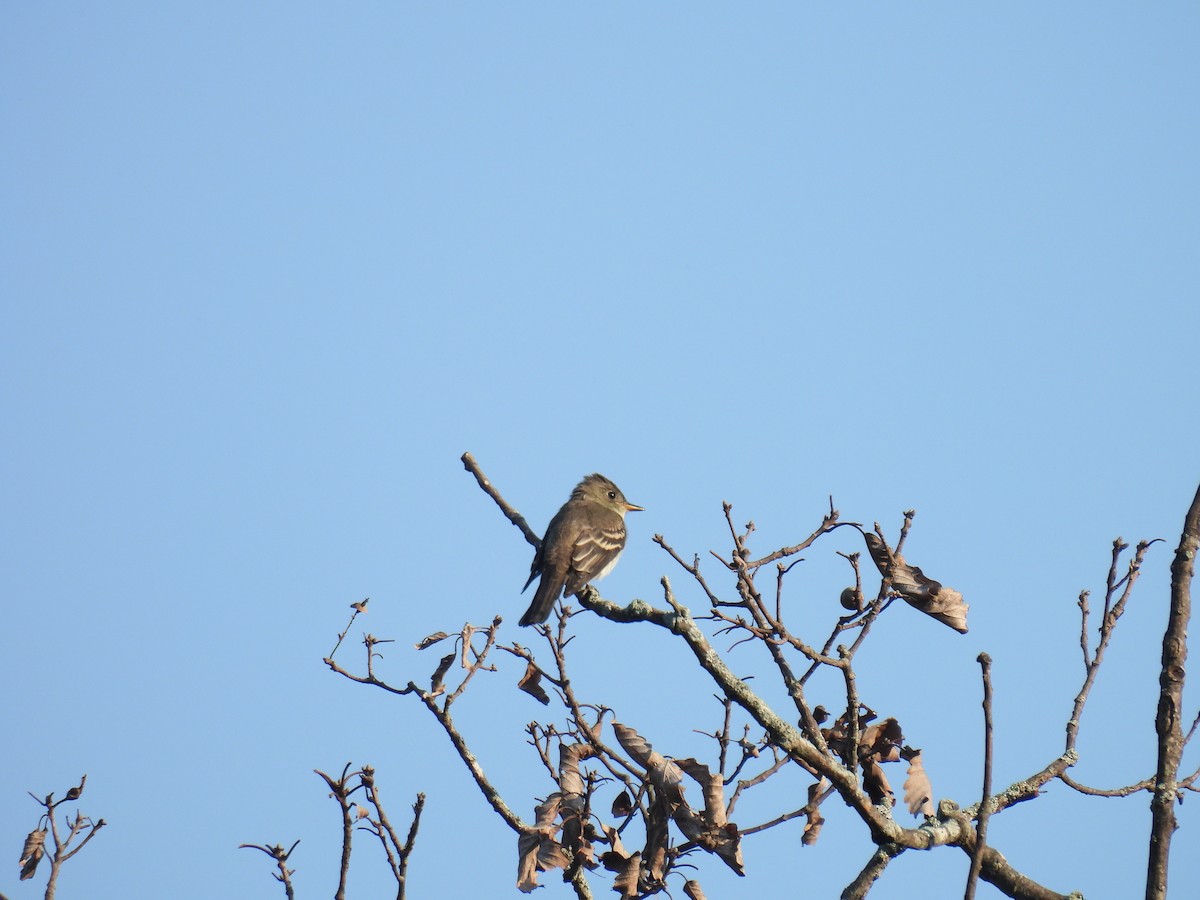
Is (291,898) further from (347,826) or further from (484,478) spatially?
(484,478)

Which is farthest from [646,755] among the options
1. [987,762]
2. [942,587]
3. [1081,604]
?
[1081,604]

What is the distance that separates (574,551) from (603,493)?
9.75 ft

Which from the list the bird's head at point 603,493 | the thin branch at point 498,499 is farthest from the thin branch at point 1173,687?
the bird's head at point 603,493

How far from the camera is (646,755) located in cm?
507

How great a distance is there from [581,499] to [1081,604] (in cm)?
882

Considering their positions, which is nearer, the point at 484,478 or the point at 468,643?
the point at 468,643

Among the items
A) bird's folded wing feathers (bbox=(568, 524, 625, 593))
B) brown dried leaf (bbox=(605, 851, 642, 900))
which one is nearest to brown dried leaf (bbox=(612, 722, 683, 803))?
brown dried leaf (bbox=(605, 851, 642, 900))

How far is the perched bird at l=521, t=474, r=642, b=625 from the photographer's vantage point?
1105cm

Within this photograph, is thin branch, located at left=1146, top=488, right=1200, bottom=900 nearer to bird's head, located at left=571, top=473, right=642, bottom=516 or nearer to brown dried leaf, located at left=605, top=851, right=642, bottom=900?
brown dried leaf, located at left=605, top=851, right=642, bottom=900

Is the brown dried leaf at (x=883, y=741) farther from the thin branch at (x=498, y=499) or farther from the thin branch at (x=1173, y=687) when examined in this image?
the thin branch at (x=498, y=499)

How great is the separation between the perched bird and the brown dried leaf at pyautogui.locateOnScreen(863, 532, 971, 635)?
5.03 metres

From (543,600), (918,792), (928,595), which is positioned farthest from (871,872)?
(543,600)

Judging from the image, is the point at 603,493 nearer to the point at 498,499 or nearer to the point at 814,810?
the point at 498,499

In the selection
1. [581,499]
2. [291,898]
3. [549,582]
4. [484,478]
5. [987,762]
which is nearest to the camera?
[987,762]
